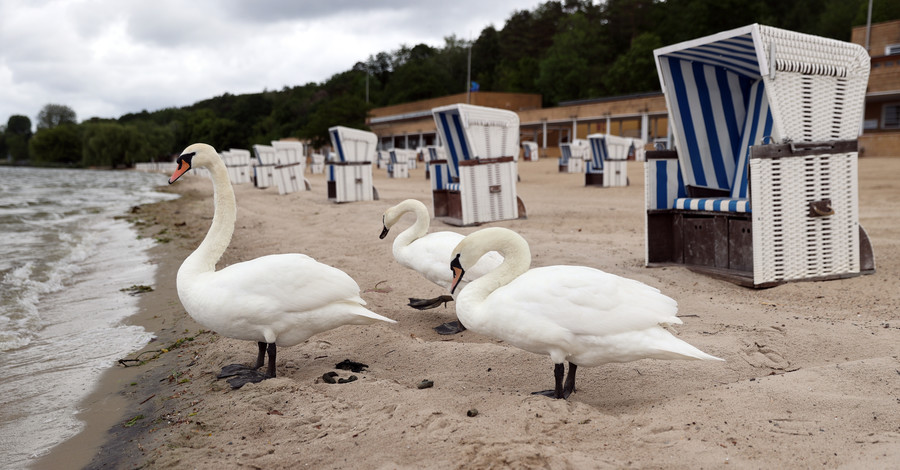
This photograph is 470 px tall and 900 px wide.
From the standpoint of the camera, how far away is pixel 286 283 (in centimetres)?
344

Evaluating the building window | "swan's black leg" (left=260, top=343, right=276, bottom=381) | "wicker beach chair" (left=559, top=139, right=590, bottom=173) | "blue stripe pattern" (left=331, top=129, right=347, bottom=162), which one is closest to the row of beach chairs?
"swan's black leg" (left=260, top=343, right=276, bottom=381)

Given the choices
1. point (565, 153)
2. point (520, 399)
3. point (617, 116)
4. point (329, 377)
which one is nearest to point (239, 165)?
point (565, 153)

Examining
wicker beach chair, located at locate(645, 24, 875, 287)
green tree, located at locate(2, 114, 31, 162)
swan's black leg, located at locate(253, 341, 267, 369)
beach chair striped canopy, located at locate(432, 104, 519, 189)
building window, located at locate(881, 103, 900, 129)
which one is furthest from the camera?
green tree, located at locate(2, 114, 31, 162)

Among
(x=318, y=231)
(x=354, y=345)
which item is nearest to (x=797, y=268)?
(x=354, y=345)

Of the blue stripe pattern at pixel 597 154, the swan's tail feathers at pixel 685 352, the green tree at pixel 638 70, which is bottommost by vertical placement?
the swan's tail feathers at pixel 685 352

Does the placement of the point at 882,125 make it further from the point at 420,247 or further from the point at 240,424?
the point at 240,424

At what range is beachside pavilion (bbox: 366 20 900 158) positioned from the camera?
29.8 meters

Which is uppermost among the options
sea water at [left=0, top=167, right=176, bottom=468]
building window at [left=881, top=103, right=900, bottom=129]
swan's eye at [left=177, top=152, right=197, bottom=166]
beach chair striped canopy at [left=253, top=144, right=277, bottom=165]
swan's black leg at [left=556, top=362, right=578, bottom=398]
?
building window at [left=881, top=103, right=900, bottom=129]

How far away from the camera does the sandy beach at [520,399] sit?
238 centimetres

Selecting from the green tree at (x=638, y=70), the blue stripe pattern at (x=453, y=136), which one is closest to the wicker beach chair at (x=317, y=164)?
the green tree at (x=638, y=70)

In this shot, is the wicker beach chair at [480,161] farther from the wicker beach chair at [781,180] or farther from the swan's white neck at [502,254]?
the swan's white neck at [502,254]

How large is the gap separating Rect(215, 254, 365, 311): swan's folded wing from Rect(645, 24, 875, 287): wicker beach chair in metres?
3.74

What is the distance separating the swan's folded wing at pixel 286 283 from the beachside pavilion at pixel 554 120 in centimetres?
3306

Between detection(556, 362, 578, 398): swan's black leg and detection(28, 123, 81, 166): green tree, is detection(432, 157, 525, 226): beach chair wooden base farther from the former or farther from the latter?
detection(28, 123, 81, 166): green tree
